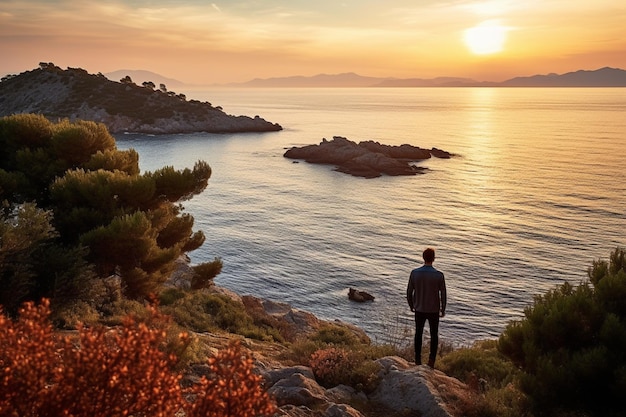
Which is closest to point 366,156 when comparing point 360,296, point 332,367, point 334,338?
point 360,296

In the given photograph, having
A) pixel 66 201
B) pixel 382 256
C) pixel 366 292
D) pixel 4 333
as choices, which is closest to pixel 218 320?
pixel 66 201

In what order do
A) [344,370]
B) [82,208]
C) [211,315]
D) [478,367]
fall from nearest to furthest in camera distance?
1. [344,370]
2. [478,367]
3. [82,208]
4. [211,315]

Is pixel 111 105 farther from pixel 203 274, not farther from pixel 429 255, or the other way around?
pixel 429 255

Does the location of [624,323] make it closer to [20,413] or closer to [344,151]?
[20,413]

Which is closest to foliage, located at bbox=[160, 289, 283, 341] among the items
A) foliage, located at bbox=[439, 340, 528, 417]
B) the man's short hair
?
foliage, located at bbox=[439, 340, 528, 417]

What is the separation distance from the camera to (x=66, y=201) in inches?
591

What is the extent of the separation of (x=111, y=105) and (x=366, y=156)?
3353 inches

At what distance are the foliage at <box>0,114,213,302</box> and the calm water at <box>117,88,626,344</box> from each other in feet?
32.2

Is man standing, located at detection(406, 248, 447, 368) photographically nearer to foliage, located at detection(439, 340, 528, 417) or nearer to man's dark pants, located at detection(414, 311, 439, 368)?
man's dark pants, located at detection(414, 311, 439, 368)

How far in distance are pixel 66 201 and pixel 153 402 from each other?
12543 mm

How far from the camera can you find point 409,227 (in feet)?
168

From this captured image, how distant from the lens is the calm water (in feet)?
114

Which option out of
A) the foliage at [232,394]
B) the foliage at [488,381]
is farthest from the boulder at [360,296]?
the foliage at [232,394]

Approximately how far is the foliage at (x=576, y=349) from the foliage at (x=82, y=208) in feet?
32.5
